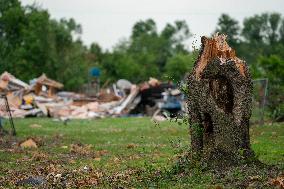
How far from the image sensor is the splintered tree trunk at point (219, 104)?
10.8 meters

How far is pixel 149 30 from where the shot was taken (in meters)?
116

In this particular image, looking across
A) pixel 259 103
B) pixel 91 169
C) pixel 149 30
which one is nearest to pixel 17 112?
pixel 259 103

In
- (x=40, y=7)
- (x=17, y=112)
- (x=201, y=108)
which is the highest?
(x=40, y=7)

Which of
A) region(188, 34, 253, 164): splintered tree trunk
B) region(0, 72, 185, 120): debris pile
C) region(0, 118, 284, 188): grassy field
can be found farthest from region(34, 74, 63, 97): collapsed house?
region(188, 34, 253, 164): splintered tree trunk

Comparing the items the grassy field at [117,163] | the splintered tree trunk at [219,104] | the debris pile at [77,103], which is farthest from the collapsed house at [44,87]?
the splintered tree trunk at [219,104]

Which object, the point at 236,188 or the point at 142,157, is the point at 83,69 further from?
the point at 236,188

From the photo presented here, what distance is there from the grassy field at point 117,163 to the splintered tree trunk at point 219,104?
19.7 inches

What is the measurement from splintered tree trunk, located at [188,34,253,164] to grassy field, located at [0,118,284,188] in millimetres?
502

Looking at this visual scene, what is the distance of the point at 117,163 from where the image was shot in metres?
13.9

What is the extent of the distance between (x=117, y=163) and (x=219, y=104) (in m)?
3.65

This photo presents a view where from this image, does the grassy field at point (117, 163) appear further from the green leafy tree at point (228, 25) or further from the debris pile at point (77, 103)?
the green leafy tree at point (228, 25)

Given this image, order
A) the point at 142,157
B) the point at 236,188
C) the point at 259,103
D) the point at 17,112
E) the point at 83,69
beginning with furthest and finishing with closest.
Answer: the point at 83,69 → the point at 17,112 → the point at 259,103 → the point at 142,157 → the point at 236,188

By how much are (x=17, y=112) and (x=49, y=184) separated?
3009 centimetres

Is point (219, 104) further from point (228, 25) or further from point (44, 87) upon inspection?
point (228, 25)
